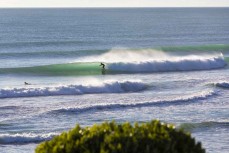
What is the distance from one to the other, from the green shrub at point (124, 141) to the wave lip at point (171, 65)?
146ft

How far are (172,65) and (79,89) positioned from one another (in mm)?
18930

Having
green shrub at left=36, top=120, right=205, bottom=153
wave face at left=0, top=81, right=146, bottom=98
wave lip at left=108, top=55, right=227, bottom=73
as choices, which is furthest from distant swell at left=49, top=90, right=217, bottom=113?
green shrub at left=36, top=120, right=205, bottom=153

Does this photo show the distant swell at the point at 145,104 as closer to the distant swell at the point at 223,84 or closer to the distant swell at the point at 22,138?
the distant swell at the point at 223,84

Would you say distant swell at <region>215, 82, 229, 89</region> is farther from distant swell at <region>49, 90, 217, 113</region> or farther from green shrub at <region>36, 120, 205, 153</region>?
green shrub at <region>36, 120, 205, 153</region>

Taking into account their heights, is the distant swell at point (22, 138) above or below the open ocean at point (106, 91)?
below

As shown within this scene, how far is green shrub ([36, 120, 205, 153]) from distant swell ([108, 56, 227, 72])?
44.8m

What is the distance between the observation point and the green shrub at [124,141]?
1658 cm

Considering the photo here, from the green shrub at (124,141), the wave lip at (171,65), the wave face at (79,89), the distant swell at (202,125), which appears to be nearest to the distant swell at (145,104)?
the wave face at (79,89)

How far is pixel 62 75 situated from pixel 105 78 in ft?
13.9

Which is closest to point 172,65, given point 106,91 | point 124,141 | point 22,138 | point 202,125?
point 106,91

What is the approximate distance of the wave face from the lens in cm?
4547

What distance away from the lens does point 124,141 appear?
16672 mm

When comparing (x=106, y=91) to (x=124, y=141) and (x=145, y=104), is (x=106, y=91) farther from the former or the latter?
(x=124, y=141)

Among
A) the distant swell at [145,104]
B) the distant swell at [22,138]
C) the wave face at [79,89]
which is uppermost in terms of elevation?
the wave face at [79,89]
